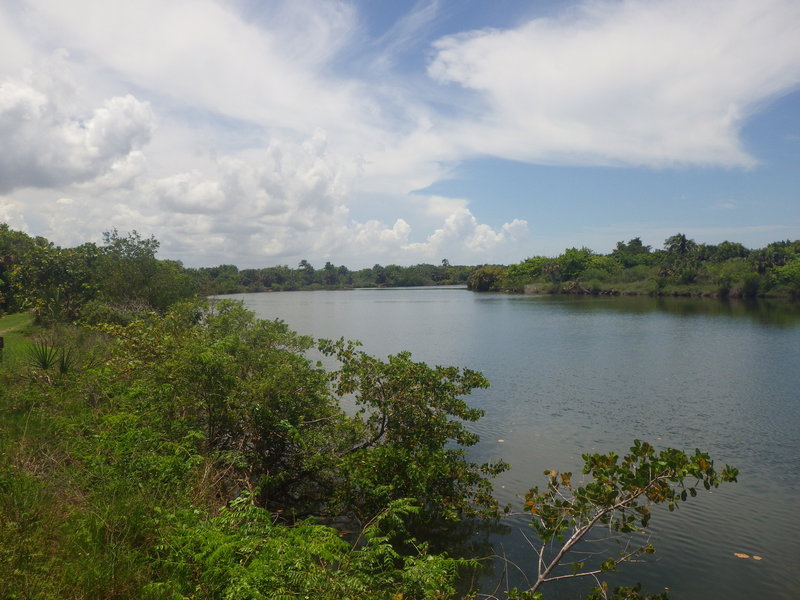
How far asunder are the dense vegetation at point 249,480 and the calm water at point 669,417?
119cm

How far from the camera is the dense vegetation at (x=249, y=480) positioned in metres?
5.36

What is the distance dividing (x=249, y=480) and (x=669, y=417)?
15.3 meters

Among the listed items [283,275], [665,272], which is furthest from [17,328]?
[283,275]

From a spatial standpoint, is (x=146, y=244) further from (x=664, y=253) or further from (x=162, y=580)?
(x=664, y=253)

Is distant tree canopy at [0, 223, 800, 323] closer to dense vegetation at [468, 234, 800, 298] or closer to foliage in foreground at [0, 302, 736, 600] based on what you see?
dense vegetation at [468, 234, 800, 298]

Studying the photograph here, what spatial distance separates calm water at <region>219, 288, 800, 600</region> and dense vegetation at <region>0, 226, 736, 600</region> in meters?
1.19

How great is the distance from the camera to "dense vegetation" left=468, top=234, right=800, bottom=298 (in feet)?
268

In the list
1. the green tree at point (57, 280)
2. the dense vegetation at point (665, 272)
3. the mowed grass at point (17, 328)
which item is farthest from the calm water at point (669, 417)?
the dense vegetation at point (665, 272)

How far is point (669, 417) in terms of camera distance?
61.5 feet

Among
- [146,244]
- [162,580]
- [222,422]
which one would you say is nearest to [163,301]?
[146,244]

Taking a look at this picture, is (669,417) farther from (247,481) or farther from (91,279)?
(91,279)

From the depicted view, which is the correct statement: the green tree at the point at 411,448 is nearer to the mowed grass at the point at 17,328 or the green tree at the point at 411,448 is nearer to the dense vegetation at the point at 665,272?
the mowed grass at the point at 17,328

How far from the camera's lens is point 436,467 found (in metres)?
10.3

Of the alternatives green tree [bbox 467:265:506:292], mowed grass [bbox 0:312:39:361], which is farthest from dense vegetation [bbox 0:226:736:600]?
green tree [bbox 467:265:506:292]
